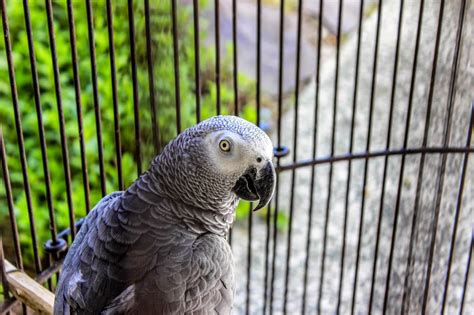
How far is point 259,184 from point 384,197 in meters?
0.96

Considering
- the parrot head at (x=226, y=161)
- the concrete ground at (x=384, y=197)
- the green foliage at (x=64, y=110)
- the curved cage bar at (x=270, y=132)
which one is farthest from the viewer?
the green foliage at (x=64, y=110)

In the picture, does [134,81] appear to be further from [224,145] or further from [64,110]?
[64,110]

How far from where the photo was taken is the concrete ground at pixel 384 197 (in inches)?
66.6

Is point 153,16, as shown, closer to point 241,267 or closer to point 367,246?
point 241,267

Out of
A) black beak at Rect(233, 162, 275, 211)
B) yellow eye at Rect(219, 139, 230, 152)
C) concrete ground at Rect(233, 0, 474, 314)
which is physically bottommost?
concrete ground at Rect(233, 0, 474, 314)

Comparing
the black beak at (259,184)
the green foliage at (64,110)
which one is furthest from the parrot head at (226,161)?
the green foliage at (64,110)

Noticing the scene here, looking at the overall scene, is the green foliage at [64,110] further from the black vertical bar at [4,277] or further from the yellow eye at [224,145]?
the yellow eye at [224,145]

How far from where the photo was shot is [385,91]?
3.14m

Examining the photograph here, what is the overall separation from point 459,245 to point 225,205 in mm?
1174

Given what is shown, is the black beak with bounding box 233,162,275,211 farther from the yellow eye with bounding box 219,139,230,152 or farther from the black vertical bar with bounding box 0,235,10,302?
the black vertical bar with bounding box 0,235,10,302

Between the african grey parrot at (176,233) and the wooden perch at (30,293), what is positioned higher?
the african grey parrot at (176,233)

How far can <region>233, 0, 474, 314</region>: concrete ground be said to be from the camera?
1690 mm

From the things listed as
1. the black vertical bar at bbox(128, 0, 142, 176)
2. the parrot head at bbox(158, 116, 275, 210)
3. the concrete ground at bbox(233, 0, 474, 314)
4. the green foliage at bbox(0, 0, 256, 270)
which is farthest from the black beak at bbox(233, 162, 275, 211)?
the green foliage at bbox(0, 0, 256, 270)

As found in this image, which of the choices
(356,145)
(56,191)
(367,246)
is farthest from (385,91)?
(56,191)
